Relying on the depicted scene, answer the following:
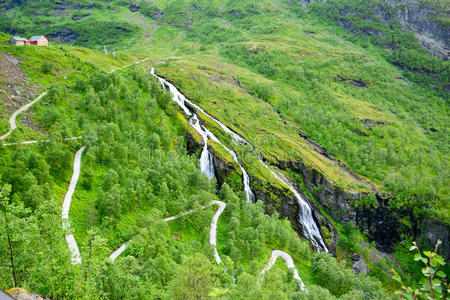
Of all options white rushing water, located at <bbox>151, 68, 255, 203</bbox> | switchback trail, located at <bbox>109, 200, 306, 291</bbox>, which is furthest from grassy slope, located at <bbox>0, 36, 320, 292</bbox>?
white rushing water, located at <bbox>151, 68, 255, 203</bbox>

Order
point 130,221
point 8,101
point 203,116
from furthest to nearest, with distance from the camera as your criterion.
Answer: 1. point 203,116
2. point 8,101
3. point 130,221

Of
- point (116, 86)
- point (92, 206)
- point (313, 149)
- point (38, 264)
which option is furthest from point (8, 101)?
point (313, 149)

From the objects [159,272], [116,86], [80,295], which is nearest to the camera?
[80,295]

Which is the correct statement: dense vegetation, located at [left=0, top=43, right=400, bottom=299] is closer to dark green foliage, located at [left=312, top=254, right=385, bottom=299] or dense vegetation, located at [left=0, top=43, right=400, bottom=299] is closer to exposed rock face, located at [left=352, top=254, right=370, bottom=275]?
dark green foliage, located at [left=312, top=254, right=385, bottom=299]

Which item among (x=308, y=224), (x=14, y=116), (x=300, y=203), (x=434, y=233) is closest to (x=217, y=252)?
(x=300, y=203)

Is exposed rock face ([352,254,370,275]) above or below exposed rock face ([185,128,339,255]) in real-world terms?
below

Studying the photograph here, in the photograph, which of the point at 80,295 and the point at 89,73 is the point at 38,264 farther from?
the point at 89,73

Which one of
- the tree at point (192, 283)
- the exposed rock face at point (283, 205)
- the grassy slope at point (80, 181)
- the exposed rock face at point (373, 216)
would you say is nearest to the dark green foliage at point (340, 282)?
the grassy slope at point (80, 181)

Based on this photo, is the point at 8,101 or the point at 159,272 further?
the point at 8,101

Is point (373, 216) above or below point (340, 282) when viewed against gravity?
below

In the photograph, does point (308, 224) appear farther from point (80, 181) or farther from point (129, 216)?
point (80, 181)

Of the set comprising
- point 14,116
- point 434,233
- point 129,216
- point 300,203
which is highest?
point 14,116
